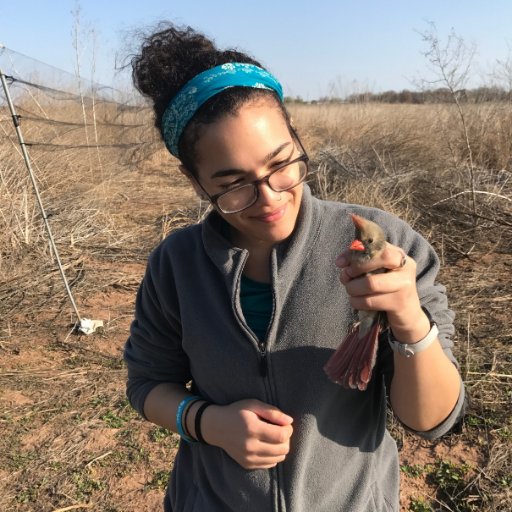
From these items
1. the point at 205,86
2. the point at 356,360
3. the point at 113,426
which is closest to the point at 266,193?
the point at 205,86

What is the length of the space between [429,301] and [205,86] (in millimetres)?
698

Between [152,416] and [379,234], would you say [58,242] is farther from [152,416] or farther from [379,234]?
[379,234]

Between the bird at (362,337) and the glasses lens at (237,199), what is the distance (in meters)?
0.28

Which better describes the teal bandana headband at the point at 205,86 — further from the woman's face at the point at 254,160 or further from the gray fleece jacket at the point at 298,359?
the gray fleece jacket at the point at 298,359

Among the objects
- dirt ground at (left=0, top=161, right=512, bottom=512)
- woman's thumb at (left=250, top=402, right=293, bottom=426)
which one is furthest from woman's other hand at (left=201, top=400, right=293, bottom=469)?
dirt ground at (left=0, top=161, right=512, bottom=512)

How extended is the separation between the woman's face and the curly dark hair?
0.03 m

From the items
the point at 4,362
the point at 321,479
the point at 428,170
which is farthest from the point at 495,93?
the point at 321,479

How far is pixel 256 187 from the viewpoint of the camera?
1.13 metres

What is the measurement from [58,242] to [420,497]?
5002mm

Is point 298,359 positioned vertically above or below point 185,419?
above

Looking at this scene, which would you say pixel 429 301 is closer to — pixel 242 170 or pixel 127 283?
pixel 242 170

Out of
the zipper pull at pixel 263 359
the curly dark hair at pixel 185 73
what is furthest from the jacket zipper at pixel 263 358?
the curly dark hair at pixel 185 73

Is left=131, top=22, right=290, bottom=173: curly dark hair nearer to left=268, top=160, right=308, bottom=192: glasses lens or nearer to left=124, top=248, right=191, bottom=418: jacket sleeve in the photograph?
left=268, top=160, right=308, bottom=192: glasses lens

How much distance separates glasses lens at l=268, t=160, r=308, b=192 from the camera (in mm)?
1137
